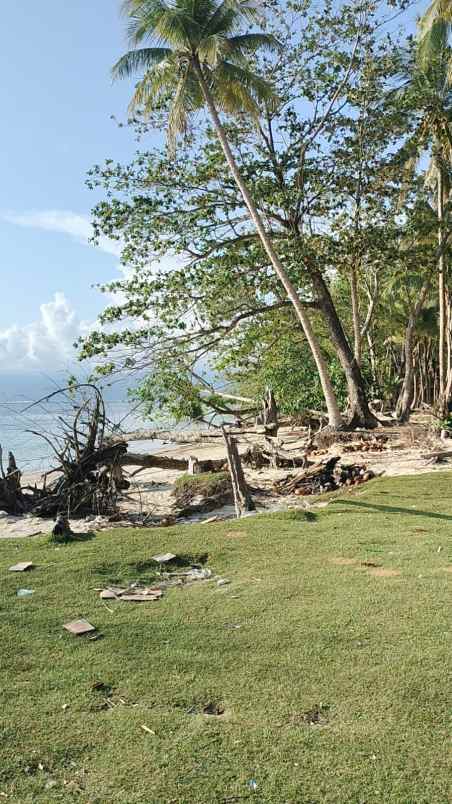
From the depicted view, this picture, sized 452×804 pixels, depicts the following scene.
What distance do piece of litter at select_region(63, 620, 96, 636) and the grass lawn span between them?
0.17 feet

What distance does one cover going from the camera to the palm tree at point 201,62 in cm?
1459

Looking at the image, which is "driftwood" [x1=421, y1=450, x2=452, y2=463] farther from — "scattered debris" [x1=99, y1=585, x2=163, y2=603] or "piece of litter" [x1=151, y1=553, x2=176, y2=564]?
"scattered debris" [x1=99, y1=585, x2=163, y2=603]

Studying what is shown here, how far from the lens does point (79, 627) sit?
4.62m

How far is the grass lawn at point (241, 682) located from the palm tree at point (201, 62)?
10.9 meters

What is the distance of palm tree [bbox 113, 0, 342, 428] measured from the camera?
14.6 meters

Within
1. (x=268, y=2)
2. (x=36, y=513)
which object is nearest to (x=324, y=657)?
(x=36, y=513)

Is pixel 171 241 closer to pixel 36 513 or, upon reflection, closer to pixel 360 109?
pixel 360 109

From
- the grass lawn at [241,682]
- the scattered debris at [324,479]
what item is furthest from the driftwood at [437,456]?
the grass lawn at [241,682]

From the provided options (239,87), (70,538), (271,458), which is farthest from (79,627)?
(239,87)

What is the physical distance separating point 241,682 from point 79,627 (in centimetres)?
136

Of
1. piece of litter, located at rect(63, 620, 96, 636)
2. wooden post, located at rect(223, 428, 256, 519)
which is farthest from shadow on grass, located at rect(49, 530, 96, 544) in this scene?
piece of litter, located at rect(63, 620, 96, 636)

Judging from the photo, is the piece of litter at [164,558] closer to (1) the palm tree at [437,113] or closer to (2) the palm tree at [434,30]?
(1) the palm tree at [437,113]

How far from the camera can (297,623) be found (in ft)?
14.9

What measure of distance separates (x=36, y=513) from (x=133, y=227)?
851cm
